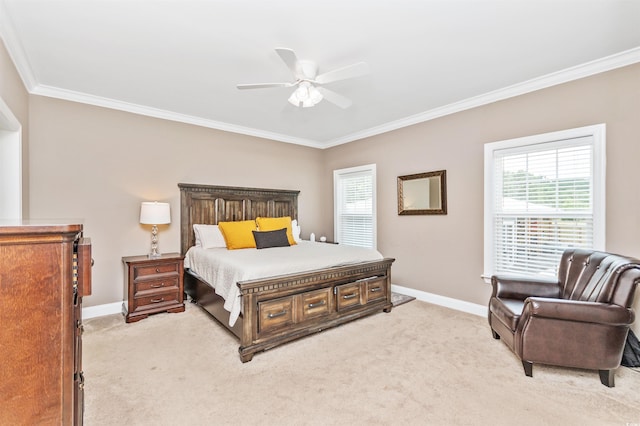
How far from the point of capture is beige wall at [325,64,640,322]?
2615 millimetres

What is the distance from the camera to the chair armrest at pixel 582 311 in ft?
6.65

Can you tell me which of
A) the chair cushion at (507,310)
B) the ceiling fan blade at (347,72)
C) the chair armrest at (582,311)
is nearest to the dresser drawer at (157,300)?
the ceiling fan blade at (347,72)

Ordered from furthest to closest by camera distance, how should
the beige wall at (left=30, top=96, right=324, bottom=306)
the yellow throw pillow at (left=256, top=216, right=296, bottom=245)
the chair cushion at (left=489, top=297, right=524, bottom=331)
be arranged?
the yellow throw pillow at (left=256, top=216, right=296, bottom=245) → the beige wall at (left=30, top=96, right=324, bottom=306) → the chair cushion at (left=489, top=297, right=524, bottom=331)

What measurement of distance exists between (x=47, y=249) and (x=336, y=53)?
2379 millimetres

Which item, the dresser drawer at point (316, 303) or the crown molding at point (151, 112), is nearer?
the dresser drawer at point (316, 303)

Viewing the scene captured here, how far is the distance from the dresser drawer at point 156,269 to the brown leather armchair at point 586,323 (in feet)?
11.7

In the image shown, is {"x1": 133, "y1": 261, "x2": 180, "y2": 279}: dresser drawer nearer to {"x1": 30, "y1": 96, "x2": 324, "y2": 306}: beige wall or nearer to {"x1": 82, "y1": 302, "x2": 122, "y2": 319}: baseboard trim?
{"x1": 30, "y1": 96, "x2": 324, "y2": 306}: beige wall

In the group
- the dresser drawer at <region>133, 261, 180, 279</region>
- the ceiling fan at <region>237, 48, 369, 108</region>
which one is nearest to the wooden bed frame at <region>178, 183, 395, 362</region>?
the dresser drawer at <region>133, 261, 180, 279</region>

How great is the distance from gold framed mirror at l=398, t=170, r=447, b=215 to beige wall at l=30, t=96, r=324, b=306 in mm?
2583

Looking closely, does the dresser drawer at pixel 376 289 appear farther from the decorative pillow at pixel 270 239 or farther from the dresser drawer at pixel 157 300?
the dresser drawer at pixel 157 300

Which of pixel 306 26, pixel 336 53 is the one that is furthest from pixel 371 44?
pixel 306 26

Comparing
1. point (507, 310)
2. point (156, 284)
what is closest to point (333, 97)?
point (507, 310)

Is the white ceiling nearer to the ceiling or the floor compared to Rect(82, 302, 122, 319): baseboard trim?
nearer to the ceiling

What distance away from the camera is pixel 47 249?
37.0 inches
